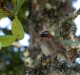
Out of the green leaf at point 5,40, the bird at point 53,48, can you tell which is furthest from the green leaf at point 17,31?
the bird at point 53,48

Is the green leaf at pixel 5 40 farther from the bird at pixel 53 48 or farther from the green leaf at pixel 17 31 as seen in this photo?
the bird at pixel 53 48

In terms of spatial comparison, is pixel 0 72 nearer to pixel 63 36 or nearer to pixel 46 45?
pixel 63 36

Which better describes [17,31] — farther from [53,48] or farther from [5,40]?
[53,48]

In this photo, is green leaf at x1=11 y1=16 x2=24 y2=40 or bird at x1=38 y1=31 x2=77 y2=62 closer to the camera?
green leaf at x1=11 y1=16 x2=24 y2=40

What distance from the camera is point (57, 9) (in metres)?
2.13

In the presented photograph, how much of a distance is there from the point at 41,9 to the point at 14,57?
65 centimetres

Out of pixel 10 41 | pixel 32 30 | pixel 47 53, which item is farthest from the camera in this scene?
pixel 32 30

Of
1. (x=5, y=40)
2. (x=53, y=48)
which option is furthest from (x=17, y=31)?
(x=53, y=48)

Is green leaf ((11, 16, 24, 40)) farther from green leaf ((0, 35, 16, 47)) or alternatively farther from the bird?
the bird

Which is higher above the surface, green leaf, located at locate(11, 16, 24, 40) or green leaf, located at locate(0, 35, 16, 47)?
green leaf, located at locate(11, 16, 24, 40)

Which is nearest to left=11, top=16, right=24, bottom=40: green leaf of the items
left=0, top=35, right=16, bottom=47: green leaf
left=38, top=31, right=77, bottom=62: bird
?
left=0, top=35, right=16, bottom=47: green leaf

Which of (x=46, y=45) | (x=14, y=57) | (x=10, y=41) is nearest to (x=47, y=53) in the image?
(x=46, y=45)

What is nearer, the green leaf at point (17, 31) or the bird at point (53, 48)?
the green leaf at point (17, 31)

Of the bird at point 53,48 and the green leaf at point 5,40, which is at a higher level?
the bird at point 53,48
